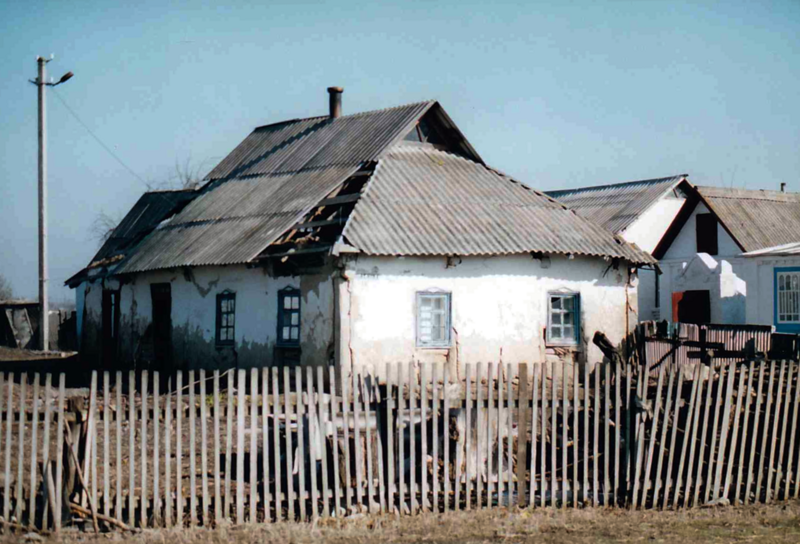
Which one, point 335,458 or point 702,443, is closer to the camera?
point 335,458

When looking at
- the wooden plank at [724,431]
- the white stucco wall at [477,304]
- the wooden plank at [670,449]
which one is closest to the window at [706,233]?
the white stucco wall at [477,304]

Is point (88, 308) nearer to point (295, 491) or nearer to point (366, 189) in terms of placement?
point (366, 189)

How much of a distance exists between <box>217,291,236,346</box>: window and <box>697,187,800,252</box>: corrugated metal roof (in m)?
18.5

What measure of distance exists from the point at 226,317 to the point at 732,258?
61.4 feet

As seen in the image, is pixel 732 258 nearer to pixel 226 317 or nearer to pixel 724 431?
pixel 226 317

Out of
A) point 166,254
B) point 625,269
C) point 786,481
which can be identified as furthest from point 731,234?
point 786,481

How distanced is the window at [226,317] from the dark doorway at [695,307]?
16.8 metres

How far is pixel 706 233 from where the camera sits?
32.9 meters

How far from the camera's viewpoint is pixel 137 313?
2358cm

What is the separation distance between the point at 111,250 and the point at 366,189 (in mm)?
12413

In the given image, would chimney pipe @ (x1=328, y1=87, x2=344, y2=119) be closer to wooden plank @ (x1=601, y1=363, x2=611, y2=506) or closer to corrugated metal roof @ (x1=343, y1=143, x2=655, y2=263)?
corrugated metal roof @ (x1=343, y1=143, x2=655, y2=263)

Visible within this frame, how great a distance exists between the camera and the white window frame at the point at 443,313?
1841cm

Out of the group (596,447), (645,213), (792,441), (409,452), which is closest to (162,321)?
(409,452)

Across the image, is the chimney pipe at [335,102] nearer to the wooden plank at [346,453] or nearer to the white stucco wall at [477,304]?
the white stucco wall at [477,304]
